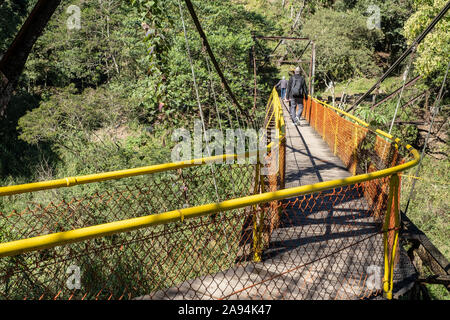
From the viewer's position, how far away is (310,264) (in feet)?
9.59

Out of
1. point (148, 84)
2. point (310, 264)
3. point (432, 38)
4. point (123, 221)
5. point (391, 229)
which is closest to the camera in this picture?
point (123, 221)

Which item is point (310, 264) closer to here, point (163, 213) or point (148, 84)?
point (163, 213)

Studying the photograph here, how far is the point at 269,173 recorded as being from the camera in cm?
379

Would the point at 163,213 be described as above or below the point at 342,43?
below

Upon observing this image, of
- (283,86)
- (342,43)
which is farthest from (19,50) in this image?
(342,43)

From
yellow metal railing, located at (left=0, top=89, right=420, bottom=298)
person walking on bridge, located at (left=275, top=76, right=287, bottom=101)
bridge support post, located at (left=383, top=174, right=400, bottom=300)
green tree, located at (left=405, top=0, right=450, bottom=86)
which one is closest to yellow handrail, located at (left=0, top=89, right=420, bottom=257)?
yellow metal railing, located at (left=0, top=89, right=420, bottom=298)

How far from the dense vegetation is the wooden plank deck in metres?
4.90

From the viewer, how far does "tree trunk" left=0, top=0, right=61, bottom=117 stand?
4.81 ft

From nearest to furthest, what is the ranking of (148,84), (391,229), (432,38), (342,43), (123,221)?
(123,221)
(391,229)
(148,84)
(432,38)
(342,43)

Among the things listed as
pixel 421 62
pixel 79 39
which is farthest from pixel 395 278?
pixel 79 39

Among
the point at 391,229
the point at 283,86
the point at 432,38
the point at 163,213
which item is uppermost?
the point at 432,38

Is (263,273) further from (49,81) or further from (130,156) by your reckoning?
(49,81)

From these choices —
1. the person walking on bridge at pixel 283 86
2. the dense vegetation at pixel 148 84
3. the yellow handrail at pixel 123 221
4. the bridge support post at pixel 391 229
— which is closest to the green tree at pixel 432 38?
the dense vegetation at pixel 148 84

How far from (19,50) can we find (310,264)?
2809mm
